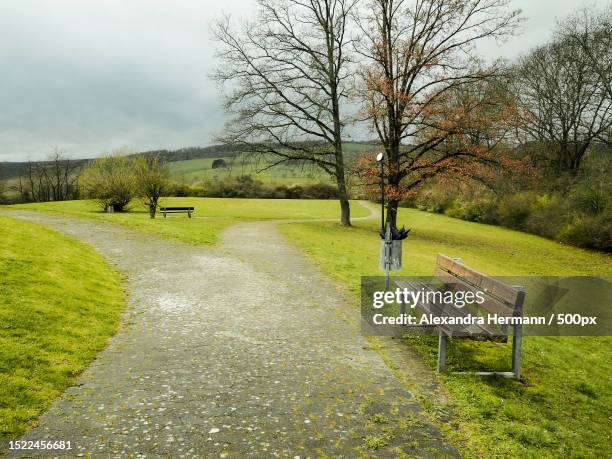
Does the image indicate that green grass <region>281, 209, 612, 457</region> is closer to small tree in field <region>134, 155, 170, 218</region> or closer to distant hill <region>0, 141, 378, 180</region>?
distant hill <region>0, 141, 378, 180</region>

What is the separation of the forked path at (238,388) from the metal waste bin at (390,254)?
144cm

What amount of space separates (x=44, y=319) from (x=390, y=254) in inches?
289

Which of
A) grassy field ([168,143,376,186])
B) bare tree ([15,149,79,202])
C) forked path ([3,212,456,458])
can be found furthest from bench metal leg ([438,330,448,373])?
bare tree ([15,149,79,202])

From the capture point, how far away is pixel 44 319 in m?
7.17

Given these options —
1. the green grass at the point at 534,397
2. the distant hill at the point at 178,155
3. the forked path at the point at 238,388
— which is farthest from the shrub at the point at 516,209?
the forked path at the point at 238,388

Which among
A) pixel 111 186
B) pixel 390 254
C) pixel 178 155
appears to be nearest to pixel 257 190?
pixel 111 186

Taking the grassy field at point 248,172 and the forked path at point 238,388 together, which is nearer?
the forked path at point 238,388

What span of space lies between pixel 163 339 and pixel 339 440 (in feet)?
13.0

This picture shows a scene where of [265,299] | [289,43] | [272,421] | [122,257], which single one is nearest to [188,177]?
[289,43]

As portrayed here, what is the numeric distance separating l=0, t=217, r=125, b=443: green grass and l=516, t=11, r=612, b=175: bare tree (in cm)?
2988

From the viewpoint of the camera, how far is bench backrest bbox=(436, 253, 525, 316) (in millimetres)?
5547

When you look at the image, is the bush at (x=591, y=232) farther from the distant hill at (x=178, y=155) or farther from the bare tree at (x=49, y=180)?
the bare tree at (x=49, y=180)

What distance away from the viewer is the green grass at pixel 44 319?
5.00 meters

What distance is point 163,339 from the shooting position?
714 centimetres
